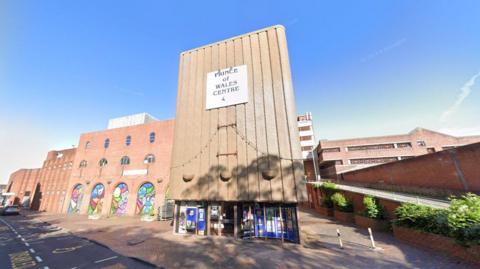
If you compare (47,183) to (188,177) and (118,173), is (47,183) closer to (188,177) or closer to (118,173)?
(118,173)

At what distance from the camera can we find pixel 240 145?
13.1m

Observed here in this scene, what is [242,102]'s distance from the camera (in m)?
13.9

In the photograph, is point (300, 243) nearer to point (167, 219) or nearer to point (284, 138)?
point (284, 138)

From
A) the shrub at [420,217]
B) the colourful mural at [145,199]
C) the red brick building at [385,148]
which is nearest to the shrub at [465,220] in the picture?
the shrub at [420,217]

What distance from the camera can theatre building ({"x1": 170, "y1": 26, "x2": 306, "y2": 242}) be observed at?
11.9m

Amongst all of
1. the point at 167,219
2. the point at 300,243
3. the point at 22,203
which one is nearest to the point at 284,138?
the point at 300,243

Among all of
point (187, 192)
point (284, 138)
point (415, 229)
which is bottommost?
point (415, 229)

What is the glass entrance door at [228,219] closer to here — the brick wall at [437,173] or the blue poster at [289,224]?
the blue poster at [289,224]

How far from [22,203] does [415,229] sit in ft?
224

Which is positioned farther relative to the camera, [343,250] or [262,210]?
[262,210]

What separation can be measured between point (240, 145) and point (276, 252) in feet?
22.2

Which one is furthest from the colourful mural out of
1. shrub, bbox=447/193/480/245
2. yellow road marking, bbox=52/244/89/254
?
shrub, bbox=447/193/480/245

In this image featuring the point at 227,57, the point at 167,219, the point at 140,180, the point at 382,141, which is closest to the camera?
the point at 227,57

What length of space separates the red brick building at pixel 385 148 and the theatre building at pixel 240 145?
110 feet
